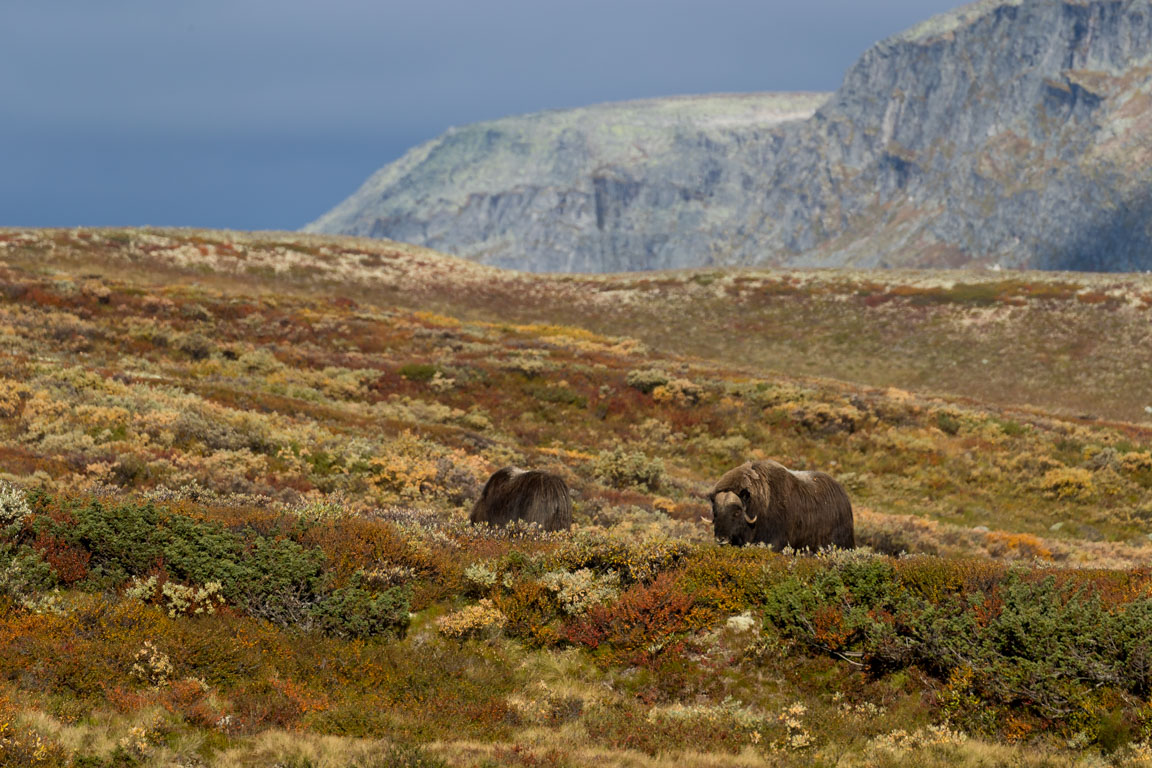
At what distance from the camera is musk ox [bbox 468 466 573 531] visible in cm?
1415

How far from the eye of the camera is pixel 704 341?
5922 centimetres

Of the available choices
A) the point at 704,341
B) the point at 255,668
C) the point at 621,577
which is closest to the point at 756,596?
the point at 621,577

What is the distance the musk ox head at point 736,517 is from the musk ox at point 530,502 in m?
2.72

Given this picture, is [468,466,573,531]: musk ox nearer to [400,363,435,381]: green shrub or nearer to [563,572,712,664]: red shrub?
[563,572,712,664]: red shrub

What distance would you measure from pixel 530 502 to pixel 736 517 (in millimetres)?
3532

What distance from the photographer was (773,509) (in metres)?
12.9

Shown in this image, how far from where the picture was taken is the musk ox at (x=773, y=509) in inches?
507

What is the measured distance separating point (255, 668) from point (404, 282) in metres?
65.3

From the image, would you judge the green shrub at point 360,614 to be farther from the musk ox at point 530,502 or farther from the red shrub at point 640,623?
the musk ox at point 530,502

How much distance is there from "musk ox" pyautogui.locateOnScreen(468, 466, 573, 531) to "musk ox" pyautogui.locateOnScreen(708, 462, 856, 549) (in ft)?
8.84

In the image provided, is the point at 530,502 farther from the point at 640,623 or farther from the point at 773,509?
the point at 640,623

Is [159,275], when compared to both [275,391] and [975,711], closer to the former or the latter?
[275,391]

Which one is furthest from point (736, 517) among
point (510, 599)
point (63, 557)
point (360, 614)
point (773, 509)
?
point (63, 557)

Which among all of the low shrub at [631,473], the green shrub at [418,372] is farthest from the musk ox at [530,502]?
the green shrub at [418,372]
